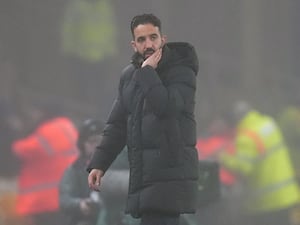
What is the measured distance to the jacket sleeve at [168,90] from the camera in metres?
3.05

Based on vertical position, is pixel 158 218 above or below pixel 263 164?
below

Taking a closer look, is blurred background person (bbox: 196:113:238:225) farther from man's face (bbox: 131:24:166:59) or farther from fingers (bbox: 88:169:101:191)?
man's face (bbox: 131:24:166:59)

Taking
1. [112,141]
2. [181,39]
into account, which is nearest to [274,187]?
[181,39]

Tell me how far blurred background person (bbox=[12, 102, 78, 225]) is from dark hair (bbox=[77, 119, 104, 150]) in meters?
0.06

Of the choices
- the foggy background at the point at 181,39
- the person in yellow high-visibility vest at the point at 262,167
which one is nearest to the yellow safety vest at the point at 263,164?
the person in yellow high-visibility vest at the point at 262,167

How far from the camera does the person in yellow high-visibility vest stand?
215 inches

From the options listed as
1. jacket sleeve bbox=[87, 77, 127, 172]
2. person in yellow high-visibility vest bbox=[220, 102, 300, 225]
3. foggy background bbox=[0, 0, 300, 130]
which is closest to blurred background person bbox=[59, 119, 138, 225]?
foggy background bbox=[0, 0, 300, 130]

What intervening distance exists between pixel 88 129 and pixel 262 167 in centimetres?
131

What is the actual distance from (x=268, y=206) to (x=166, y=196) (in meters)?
2.62

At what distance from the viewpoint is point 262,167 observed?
5.54 meters

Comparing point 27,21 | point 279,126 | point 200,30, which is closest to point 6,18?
point 27,21

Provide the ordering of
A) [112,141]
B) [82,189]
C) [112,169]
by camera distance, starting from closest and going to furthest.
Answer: [112,141]
[112,169]
[82,189]

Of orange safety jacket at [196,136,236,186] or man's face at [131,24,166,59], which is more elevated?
orange safety jacket at [196,136,236,186]

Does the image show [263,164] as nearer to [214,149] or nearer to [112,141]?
[214,149]
